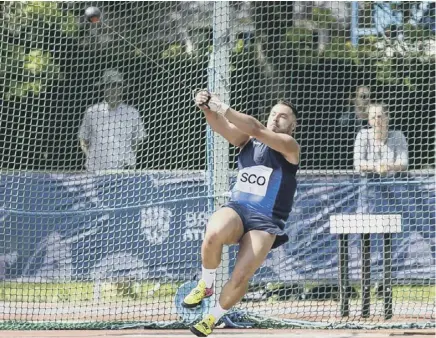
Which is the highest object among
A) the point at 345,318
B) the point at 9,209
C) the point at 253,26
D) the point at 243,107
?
the point at 253,26

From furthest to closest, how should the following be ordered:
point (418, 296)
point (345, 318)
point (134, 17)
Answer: point (134, 17), point (418, 296), point (345, 318)

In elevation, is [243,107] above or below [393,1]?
below

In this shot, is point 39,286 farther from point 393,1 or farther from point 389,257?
point 393,1

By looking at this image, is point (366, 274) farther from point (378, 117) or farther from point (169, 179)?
point (169, 179)

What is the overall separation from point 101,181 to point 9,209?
1043 mm

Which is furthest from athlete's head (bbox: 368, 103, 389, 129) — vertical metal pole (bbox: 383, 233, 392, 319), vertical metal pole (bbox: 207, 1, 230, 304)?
vertical metal pole (bbox: 207, 1, 230, 304)

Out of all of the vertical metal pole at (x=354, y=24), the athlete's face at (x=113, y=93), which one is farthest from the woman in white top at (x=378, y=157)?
the athlete's face at (x=113, y=93)

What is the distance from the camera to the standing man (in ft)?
37.9

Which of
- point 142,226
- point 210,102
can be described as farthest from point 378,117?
point 210,102

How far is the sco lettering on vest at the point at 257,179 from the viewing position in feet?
27.9

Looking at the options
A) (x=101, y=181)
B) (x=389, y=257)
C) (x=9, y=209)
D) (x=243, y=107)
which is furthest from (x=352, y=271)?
(x=9, y=209)

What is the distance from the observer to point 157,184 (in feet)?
37.6

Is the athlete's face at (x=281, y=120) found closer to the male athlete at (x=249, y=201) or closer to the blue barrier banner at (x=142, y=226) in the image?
the male athlete at (x=249, y=201)

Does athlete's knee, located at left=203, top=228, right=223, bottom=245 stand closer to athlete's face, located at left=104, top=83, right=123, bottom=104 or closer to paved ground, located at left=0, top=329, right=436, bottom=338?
paved ground, located at left=0, top=329, right=436, bottom=338
